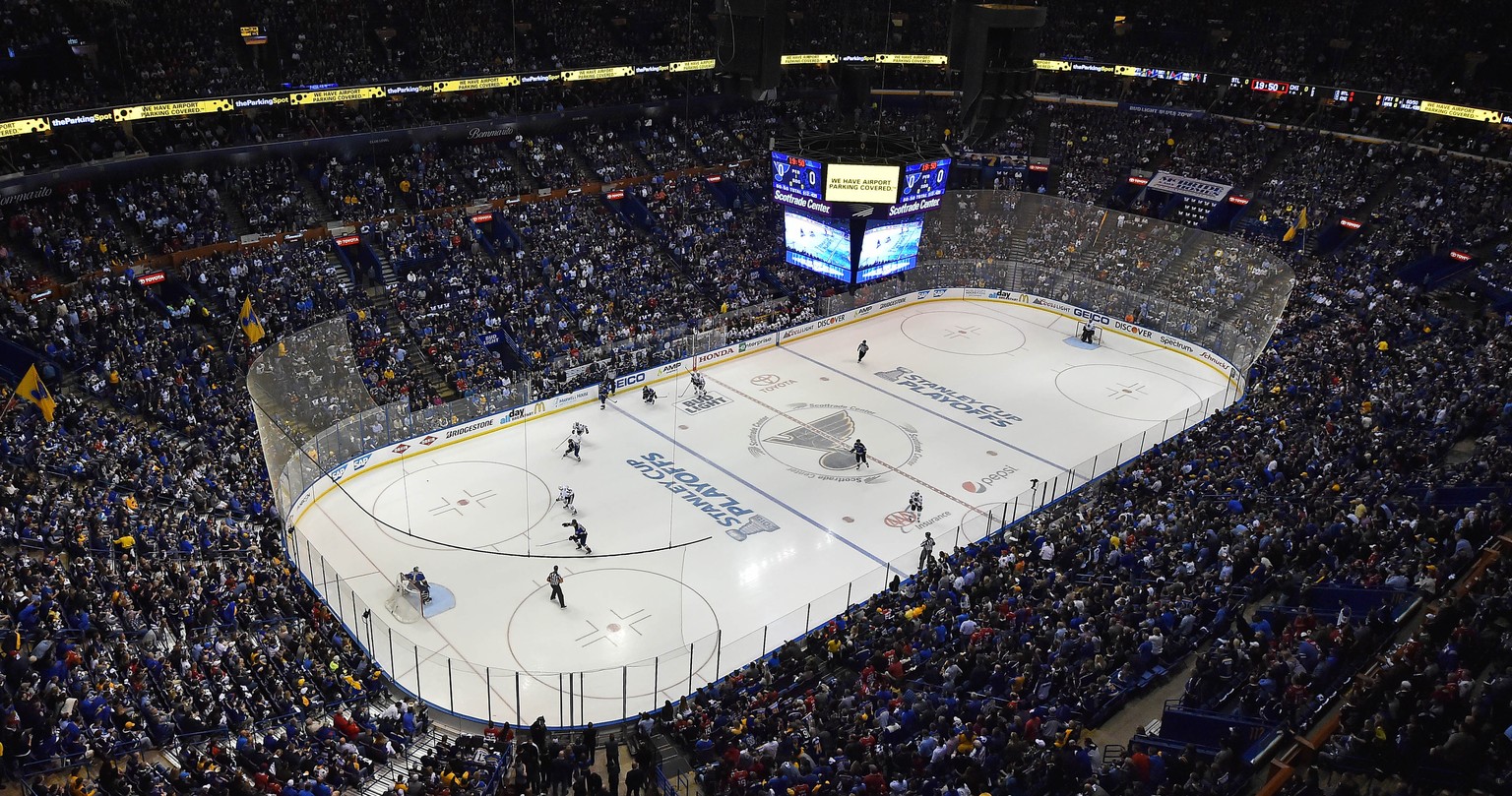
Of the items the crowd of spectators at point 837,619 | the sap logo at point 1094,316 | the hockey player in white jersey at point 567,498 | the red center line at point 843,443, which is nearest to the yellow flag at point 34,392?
the crowd of spectators at point 837,619

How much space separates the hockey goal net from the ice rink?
0.94ft

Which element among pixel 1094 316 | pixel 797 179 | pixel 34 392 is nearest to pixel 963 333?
pixel 1094 316

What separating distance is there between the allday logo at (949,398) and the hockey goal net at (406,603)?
18183 mm

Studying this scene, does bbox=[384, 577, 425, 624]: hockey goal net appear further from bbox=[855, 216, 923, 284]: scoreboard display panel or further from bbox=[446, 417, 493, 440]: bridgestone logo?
bbox=[855, 216, 923, 284]: scoreboard display panel

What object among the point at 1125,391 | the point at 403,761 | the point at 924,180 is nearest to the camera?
the point at 403,761

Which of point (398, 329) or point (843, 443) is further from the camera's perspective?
point (398, 329)

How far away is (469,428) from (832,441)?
10.5 metres

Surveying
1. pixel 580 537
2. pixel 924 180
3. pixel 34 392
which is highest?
pixel 924 180

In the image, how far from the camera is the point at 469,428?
104 feet

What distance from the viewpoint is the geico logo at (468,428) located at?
31.3 metres

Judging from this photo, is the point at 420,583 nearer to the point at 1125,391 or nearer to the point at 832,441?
the point at 832,441

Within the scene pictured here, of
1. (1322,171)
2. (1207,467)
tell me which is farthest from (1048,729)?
(1322,171)

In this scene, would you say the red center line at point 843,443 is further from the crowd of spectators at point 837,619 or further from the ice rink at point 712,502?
the crowd of spectators at point 837,619

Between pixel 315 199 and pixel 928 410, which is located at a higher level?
pixel 315 199
